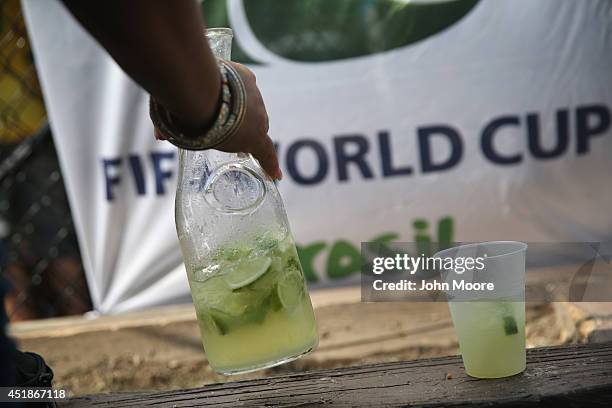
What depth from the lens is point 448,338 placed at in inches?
114

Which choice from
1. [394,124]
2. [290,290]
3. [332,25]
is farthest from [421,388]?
[332,25]

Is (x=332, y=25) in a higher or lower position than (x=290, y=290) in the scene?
lower

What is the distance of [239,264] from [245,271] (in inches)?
0.6

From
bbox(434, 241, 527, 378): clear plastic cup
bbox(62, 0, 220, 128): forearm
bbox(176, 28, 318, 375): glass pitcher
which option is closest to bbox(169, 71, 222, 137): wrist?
bbox(62, 0, 220, 128): forearm

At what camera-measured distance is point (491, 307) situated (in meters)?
1.20

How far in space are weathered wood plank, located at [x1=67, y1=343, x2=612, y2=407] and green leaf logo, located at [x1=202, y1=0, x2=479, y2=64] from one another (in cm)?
180

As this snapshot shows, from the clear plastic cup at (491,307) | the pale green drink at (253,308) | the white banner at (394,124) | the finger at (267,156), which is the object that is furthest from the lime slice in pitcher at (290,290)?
the white banner at (394,124)

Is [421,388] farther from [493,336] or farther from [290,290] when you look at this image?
[290,290]

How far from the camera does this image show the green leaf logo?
2908mm

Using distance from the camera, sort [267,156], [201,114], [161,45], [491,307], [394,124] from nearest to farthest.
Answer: [161,45] < [201,114] < [267,156] < [491,307] < [394,124]

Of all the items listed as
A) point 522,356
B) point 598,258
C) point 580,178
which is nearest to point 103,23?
point 522,356

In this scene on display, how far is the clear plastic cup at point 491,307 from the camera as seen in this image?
3.92ft

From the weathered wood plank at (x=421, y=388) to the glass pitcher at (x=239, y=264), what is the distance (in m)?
0.15

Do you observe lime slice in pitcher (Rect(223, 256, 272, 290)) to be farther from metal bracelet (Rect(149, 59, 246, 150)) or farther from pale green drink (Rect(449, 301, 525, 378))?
pale green drink (Rect(449, 301, 525, 378))
